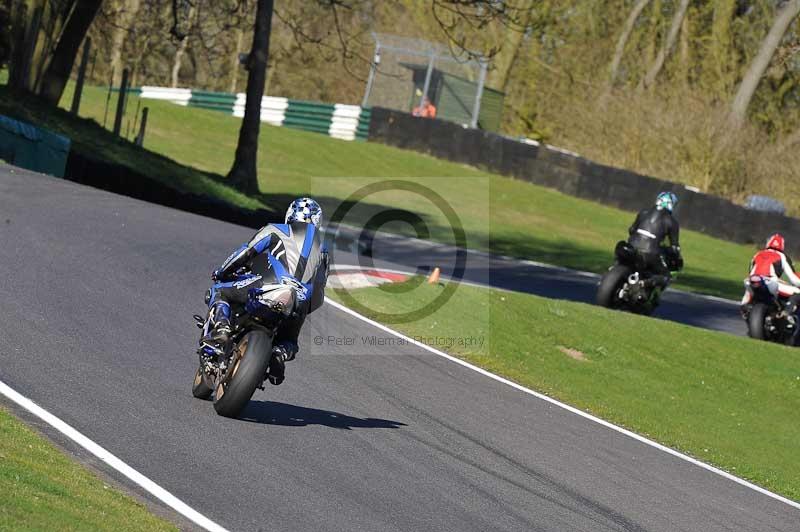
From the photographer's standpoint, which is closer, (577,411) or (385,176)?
(577,411)

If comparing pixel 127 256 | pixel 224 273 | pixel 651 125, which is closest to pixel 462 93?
pixel 651 125

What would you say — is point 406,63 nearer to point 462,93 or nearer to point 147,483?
point 462,93

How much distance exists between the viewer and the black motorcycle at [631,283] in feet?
56.7

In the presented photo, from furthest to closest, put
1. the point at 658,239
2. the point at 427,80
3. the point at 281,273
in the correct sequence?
the point at 427,80
the point at 658,239
the point at 281,273

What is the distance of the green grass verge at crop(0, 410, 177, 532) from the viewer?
17.1 feet

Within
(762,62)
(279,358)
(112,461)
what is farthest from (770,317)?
(762,62)

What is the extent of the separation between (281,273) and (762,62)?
36.2m

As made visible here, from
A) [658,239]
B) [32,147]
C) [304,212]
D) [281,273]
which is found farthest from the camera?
[32,147]

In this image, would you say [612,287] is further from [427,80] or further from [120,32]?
[120,32]

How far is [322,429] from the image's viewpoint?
8594mm

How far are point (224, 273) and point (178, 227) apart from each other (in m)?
8.19

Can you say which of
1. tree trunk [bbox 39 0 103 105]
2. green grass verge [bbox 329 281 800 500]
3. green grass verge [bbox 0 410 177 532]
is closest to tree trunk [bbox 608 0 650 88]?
tree trunk [bbox 39 0 103 105]

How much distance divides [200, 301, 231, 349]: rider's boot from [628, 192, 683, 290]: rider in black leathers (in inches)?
387

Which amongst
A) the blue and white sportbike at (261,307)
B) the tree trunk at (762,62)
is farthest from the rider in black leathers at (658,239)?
the tree trunk at (762,62)
